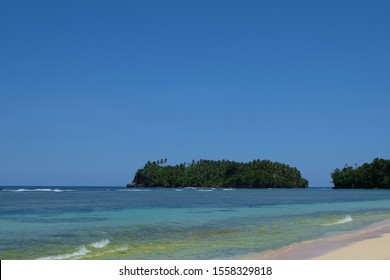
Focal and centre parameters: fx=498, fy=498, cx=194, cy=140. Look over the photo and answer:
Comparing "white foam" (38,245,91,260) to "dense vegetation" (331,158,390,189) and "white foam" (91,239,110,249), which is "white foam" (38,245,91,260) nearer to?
"white foam" (91,239,110,249)

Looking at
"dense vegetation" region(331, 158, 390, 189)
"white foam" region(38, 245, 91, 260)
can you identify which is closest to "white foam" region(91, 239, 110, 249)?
"white foam" region(38, 245, 91, 260)

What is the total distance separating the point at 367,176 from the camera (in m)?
184

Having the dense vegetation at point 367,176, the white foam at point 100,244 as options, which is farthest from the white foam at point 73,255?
the dense vegetation at point 367,176

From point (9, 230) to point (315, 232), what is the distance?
16.9m

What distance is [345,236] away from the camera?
899 inches

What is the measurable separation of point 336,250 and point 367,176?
17681 cm

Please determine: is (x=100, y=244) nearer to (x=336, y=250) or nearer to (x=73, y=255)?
(x=73, y=255)

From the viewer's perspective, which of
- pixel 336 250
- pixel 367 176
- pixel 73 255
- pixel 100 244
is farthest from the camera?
pixel 367 176

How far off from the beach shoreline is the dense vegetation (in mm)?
163644

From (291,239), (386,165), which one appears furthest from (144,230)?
(386,165)

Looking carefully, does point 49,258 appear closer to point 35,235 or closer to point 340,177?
point 35,235

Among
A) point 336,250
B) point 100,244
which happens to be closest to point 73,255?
point 100,244

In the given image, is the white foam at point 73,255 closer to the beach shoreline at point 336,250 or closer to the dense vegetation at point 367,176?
the beach shoreline at point 336,250

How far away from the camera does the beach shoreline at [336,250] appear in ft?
52.3
